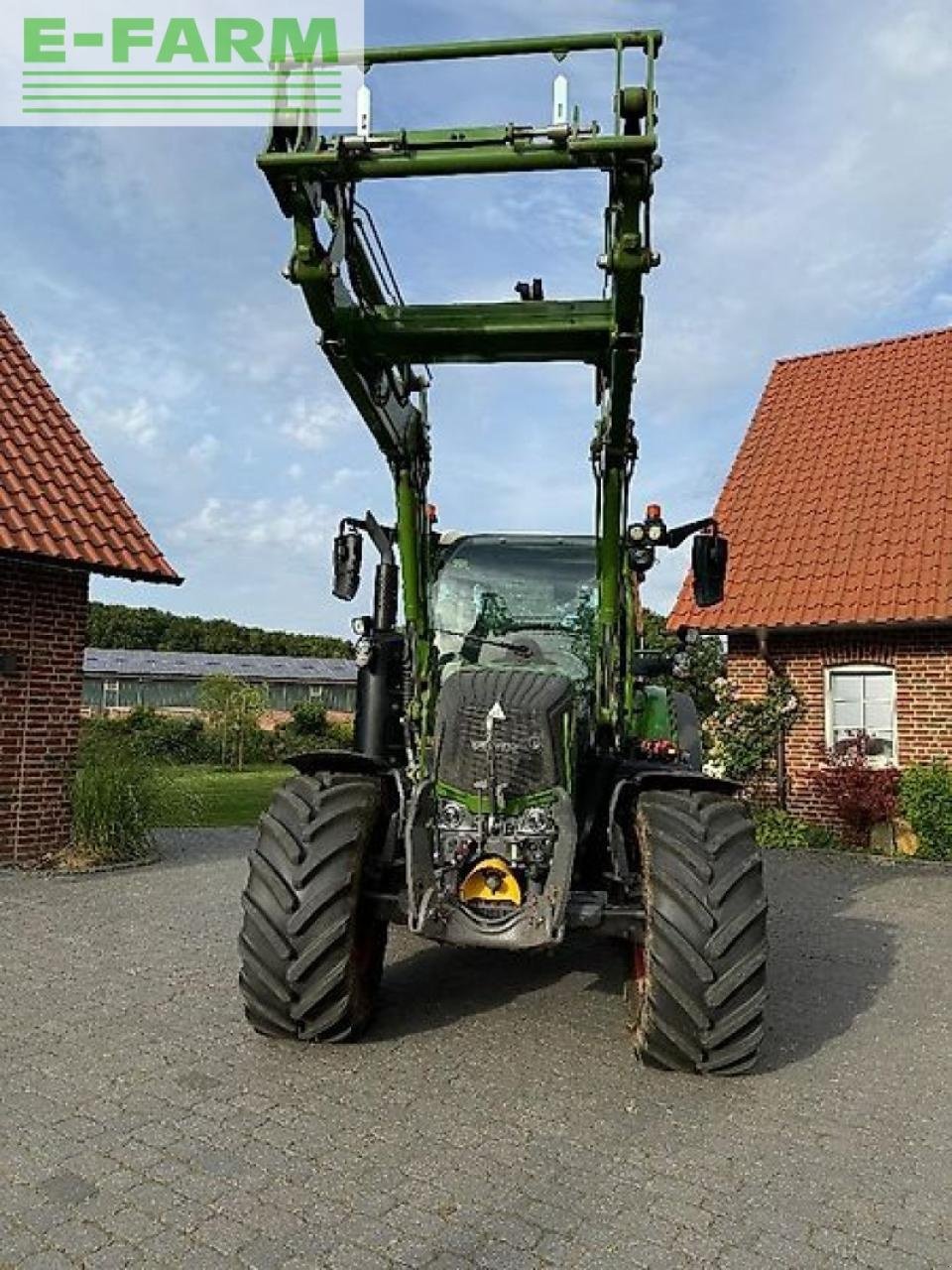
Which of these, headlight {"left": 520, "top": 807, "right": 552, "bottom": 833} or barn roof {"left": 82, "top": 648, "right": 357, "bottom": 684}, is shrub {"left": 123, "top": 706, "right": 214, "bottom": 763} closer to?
barn roof {"left": 82, "top": 648, "right": 357, "bottom": 684}

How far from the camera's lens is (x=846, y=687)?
1308 centimetres

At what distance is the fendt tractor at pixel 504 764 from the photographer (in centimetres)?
424

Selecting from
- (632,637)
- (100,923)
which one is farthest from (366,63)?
(100,923)

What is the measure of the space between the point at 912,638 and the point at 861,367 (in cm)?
563

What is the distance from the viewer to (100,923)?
289 inches

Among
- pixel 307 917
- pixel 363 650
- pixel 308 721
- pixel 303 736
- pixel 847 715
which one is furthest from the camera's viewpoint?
pixel 308 721

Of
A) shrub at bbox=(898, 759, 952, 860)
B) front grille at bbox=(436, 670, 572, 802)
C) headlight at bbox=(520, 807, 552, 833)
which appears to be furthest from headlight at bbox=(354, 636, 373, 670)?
shrub at bbox=(898, 759, 952, 860)

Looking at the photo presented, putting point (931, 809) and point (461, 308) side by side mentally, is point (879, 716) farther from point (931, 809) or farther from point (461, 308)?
point (461, 308)

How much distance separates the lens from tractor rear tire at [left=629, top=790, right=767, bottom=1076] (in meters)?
4.26

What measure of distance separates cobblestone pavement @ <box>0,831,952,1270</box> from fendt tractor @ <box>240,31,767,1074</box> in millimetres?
338

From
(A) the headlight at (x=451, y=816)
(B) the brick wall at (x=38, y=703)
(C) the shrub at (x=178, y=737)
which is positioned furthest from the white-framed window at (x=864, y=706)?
(C) the shrub at (x=178, y=737)

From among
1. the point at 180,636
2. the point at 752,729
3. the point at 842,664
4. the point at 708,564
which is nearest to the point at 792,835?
the point at 752,729

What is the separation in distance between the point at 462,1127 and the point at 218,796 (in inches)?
651

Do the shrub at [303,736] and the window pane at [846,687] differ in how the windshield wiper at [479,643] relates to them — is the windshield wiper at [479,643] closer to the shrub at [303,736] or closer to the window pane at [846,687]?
the window pane at [846,687]
